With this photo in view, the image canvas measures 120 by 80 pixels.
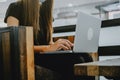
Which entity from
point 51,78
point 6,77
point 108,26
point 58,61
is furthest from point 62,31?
point 6,77

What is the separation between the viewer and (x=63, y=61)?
1.76 metres

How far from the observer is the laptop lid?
1.65 metres

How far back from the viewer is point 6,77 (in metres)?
1.42

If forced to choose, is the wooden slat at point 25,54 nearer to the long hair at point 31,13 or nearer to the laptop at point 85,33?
the laptop at point 85,33

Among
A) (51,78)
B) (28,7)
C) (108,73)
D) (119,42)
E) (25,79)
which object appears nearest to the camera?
(108,73)

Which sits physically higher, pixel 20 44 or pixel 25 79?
pixel 20 44

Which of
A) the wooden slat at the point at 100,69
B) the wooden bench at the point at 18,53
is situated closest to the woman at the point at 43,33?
the wooden bench at the point at 18,53

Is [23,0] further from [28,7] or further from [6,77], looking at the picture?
[6,77]

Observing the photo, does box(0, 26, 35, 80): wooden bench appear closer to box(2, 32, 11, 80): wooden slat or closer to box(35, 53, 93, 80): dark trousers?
box(2, 32, 11, 80): wooden slat

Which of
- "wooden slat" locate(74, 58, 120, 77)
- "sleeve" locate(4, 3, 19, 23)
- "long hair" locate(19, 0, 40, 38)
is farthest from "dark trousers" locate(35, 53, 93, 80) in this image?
"wooden slat" locate(74, 58, 120, 77)

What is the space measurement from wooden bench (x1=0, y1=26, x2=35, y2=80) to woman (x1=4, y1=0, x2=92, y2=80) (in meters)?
0.33

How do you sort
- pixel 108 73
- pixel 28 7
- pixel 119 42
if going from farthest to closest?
1. pixel 119 42
2. pixel 28 7
3. pixel 108 73

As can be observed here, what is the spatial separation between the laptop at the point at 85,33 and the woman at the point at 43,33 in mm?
69

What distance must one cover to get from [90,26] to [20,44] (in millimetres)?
725
